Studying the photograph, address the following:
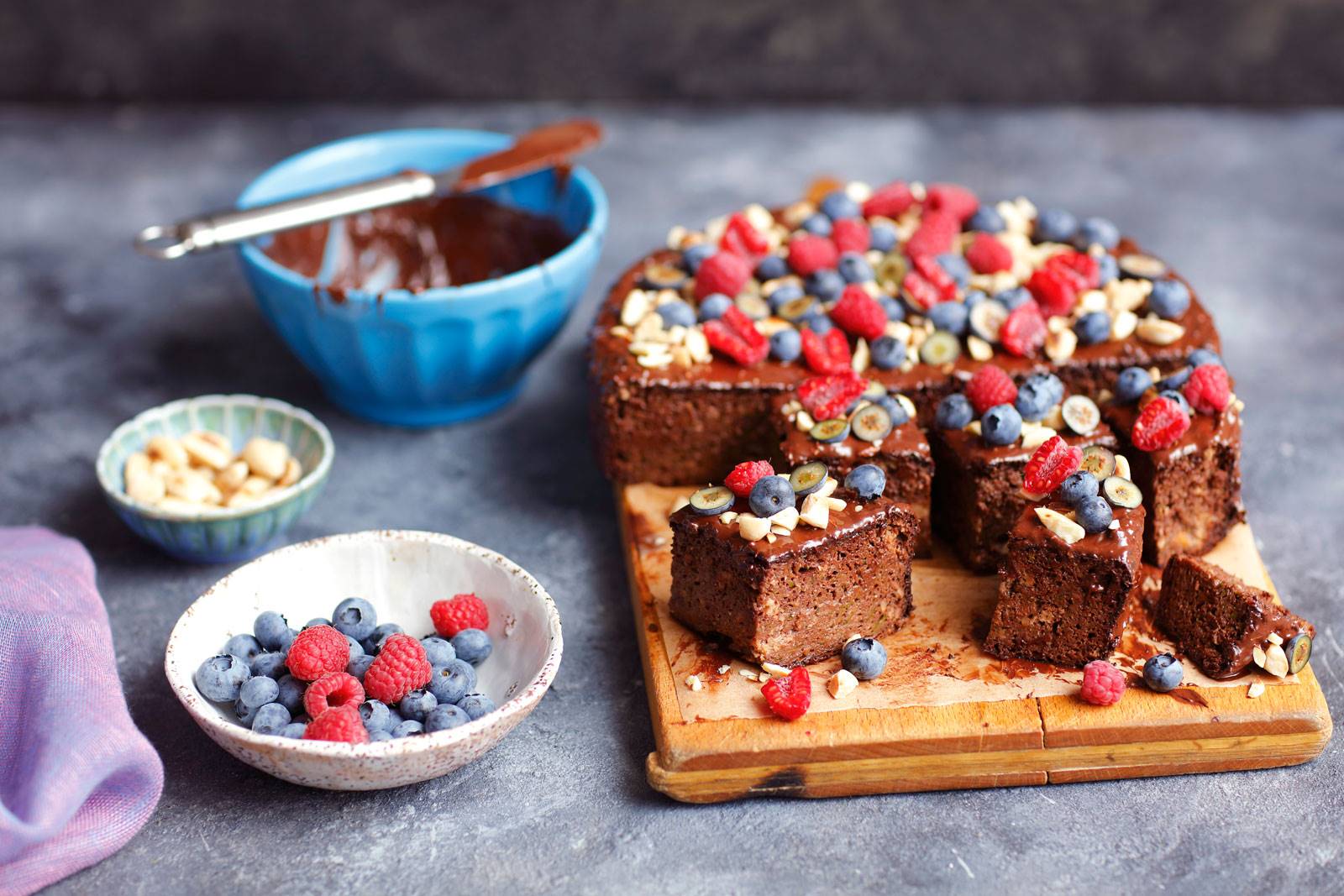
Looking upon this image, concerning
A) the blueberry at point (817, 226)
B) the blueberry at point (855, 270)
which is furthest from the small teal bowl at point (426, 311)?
the blueberry at point (855, 270)

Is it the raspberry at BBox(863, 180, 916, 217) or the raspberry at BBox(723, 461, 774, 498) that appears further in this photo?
the raspberry at BBox(863, 180, 916, 217)

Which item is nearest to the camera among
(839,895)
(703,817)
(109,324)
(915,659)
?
(839,895)

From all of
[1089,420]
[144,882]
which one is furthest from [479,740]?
[1089,420]

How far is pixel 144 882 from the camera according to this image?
131 inches

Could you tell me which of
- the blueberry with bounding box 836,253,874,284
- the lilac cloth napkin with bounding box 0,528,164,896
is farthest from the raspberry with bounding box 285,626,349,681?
the blueberry with bounding box 836,253,874,284

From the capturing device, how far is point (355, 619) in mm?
3822

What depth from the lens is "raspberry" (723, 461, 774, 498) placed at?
3779 millimetres

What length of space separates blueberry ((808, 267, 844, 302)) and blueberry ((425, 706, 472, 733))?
190 cm

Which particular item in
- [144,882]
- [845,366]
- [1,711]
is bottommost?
[144,882]

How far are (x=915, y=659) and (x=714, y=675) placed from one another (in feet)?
1.75

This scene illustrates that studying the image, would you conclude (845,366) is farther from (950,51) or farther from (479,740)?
(950,51)

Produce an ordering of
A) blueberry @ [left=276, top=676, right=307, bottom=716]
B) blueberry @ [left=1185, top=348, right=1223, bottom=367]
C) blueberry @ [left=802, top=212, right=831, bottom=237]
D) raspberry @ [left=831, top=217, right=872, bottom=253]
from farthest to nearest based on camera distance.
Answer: blueberry @ [left=802, top=212, right=831, bottom=237], raspberry @ [left=831, top=217, right=872, bottom=253], blueberry @ [left=1185, top=348, right=1223, bottom=367], blueberry @ [left=276, top=676, right=307, bottom=716]

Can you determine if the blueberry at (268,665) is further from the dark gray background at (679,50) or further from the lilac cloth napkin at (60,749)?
the dark gray background at (679,50)

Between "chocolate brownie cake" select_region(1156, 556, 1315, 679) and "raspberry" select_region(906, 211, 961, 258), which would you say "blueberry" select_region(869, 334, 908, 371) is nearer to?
"raspberry" select_region(906, 211, 961, 258)
